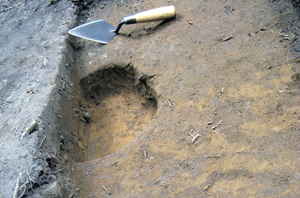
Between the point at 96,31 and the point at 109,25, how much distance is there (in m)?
0.22

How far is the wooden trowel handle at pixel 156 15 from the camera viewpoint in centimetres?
310

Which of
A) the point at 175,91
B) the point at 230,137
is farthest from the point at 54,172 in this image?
the point at 230,137

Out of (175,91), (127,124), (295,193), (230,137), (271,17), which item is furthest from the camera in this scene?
(127,124)

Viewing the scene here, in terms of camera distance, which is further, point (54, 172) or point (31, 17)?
point (31, 17)

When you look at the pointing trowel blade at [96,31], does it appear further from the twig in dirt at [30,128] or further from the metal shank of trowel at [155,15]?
the twig in dirt at [30,128]

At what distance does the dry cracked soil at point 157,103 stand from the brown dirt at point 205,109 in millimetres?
10

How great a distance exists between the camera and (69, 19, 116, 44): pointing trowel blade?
323cm

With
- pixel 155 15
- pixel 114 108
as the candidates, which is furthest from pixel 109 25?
pixel 114 108

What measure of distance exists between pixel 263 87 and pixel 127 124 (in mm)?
1630

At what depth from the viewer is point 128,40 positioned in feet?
10.7

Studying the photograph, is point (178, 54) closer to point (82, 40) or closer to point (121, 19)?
point (121, 19)

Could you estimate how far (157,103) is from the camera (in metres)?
2.69

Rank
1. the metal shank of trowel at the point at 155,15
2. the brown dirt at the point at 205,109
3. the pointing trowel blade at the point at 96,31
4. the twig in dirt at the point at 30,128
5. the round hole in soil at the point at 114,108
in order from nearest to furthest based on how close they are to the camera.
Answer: the brown dirt at the point at 205,109, the twig in dirt at the point at 30,128, the round hole in soil at the point at 114,108, the metal shank of trowel at the point at 155,15, the pointing trowel blade at the point at 96,31

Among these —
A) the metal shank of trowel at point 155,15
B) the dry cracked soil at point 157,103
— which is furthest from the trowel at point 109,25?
the dry cracked soil at point 157,103
